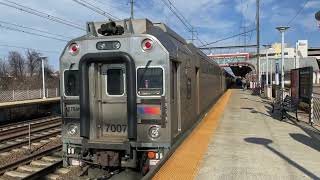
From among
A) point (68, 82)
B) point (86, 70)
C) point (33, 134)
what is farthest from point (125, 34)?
point (33, 134)

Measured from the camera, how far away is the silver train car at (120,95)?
7184 millimetres

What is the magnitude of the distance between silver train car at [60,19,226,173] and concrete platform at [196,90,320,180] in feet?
3.53

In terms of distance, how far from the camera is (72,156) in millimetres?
7707

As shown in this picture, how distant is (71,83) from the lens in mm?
7738

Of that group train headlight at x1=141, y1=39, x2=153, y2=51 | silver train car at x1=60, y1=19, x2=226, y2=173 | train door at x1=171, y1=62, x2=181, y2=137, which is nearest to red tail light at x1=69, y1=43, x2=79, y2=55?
silver train car at x1=60, y1=19, x2=226, y2=173

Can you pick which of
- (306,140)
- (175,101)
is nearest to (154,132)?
(175,101)

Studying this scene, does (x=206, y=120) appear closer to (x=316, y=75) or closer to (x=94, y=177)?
(x=94, y=177)

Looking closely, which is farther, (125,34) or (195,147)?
(195,147)

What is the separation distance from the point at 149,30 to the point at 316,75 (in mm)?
73978

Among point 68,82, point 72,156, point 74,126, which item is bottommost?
point 72,156

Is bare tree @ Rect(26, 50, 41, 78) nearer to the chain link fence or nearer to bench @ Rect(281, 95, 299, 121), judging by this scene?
the chain link fence

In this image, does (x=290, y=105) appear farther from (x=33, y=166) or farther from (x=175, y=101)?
(x=33, y=166)

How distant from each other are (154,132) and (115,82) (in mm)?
1294

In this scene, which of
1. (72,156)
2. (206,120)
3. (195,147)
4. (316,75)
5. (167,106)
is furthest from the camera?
(316,75)
